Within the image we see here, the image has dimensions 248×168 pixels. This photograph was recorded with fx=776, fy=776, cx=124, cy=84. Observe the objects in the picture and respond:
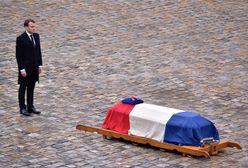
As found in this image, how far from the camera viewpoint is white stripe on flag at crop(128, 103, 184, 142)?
1147 cm

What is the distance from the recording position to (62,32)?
19.8m

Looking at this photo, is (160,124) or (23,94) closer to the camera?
(160,124)

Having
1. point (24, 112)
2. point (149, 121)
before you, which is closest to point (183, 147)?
point (149, 121)

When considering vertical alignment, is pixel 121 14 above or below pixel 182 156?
above

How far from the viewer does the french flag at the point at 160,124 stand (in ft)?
36.7

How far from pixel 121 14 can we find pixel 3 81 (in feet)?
22.3

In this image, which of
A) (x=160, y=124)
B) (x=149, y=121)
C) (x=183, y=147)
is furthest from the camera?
(x=149, y=121)

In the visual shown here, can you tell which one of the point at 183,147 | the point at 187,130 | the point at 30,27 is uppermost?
the point at 30,27

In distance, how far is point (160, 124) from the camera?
37.5ft

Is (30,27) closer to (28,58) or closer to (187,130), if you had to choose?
(28,58)

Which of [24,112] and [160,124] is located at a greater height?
[160,124]

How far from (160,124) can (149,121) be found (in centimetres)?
Answer: 22

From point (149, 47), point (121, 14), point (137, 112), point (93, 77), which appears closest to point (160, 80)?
point (93, 77)

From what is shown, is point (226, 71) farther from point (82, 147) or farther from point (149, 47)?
point (82, 147)
